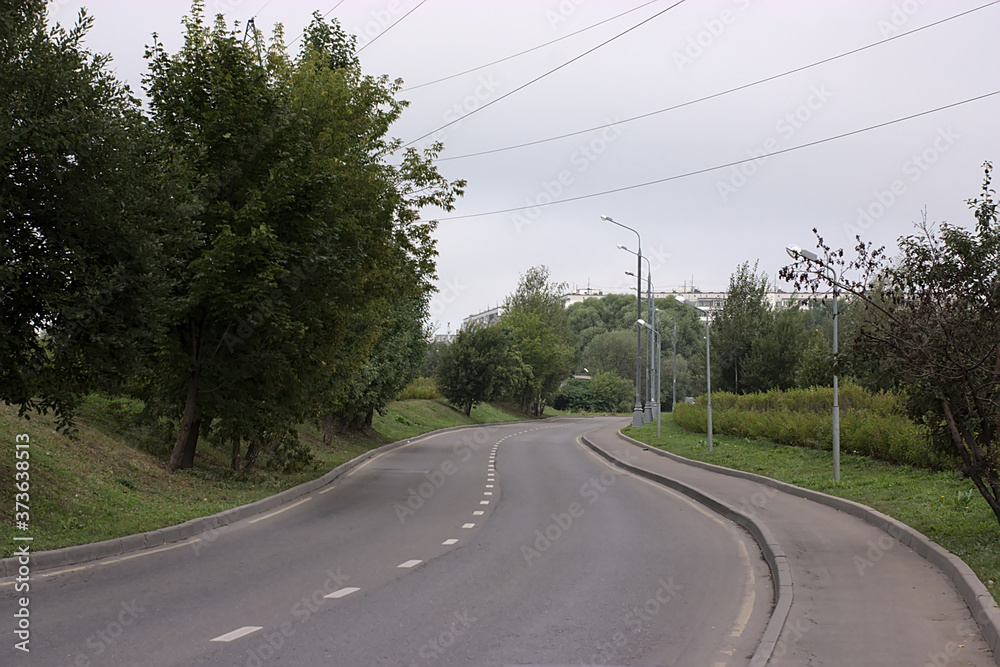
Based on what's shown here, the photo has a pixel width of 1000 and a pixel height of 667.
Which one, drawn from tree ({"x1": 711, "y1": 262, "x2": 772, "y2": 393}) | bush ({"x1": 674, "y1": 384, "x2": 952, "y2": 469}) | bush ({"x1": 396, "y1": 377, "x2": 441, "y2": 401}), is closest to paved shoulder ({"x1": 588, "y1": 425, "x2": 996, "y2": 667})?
bush ({"x1": 674, "y1": 384, "x2": 952, "y2": 469})

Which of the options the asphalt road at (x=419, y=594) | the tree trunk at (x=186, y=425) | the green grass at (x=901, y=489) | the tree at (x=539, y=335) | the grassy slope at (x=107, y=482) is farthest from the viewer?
the tree at (x=539, y=335)

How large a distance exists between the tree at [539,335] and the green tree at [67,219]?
209ft

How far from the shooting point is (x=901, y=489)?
16391mm

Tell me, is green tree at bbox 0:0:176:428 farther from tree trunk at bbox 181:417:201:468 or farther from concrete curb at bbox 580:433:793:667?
concrete curb at bbox 580:433:793:667

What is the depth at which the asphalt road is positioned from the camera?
6.33 m

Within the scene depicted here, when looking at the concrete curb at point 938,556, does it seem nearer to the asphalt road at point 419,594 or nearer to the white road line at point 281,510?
the asphalt road at point 419,594

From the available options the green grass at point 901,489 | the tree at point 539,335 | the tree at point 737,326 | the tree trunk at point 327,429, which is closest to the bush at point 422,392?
the tree at point 539,335

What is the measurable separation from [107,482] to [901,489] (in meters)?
14.5

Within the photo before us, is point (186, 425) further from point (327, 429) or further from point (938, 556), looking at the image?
point (327, 429)

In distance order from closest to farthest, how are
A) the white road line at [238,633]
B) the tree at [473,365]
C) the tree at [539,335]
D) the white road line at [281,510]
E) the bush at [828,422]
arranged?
the white road line at [238,633] → the white road line at [281,510] → the bush at [828,422] → the tree at [473,365] → the tree at [539,335]

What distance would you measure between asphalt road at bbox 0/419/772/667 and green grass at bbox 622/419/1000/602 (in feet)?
7.77

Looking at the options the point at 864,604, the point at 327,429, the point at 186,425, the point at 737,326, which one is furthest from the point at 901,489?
the point at 737,326

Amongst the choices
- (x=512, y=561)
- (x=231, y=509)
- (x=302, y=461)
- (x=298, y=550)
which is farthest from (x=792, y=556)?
(x=302, y=461)

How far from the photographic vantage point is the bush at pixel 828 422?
20500 millimetres
